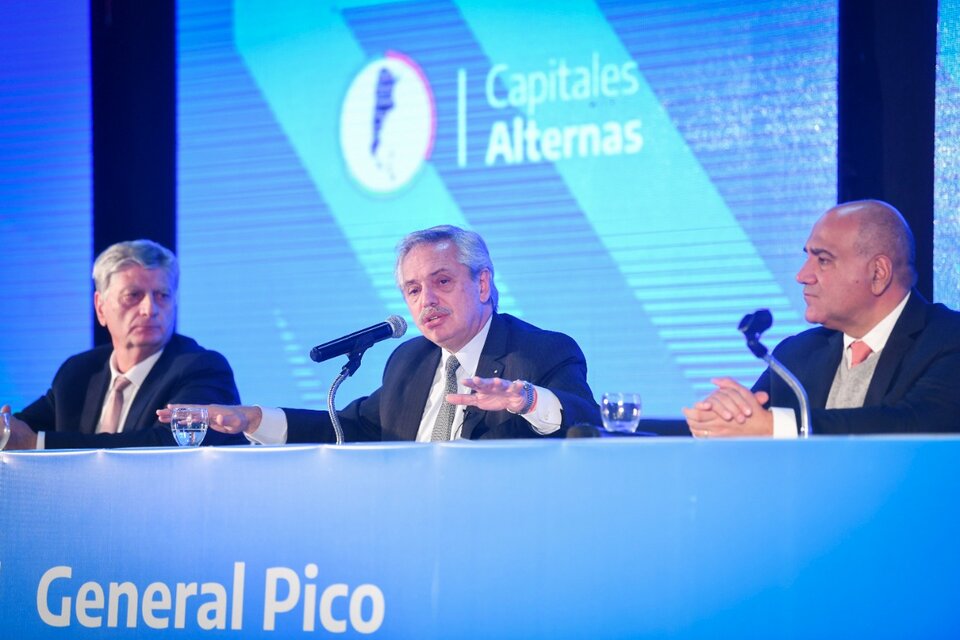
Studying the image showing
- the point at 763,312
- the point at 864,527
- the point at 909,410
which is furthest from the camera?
the point at 909,410

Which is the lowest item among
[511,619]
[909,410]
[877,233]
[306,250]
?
[511,619]

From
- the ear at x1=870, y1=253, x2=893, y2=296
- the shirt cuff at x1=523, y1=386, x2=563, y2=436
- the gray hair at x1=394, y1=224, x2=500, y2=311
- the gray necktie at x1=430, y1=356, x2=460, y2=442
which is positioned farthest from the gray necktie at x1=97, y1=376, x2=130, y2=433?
the ear at x1=870, y1=253, x2=893, y2=296

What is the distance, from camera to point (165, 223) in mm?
5406

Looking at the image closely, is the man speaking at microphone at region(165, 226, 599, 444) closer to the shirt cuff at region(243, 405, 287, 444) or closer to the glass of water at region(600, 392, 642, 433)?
the shirt cuff at region(243, 405, 287, 444)

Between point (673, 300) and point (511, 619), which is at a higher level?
point (673, 300)

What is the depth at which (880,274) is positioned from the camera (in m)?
3.41

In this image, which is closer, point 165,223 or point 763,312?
point 763,312

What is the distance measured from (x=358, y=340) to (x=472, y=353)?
0.75 metres

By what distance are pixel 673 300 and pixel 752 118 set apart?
754 mm

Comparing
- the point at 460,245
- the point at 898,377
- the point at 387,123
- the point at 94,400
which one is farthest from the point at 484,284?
the point at 94,400

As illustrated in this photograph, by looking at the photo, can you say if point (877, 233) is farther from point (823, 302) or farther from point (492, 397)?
point (492, 397)

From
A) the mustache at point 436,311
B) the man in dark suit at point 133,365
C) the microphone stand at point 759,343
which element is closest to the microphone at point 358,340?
the mustache at point 436,311

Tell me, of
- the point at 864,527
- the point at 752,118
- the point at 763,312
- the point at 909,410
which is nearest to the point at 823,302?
the point at 909,410

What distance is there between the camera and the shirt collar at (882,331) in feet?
11.2
